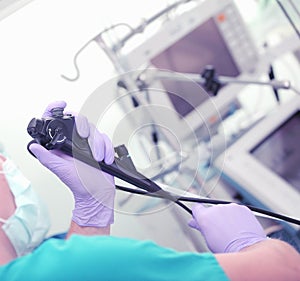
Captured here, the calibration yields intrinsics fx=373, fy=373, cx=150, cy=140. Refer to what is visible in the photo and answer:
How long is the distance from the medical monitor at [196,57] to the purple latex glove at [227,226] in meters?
0.50

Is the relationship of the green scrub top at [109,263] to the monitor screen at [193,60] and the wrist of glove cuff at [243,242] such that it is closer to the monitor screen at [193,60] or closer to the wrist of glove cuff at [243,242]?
the wrist of glove cuff at [243,242]

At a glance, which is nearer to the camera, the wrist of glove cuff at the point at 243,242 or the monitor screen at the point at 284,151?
the wrist of glove cuff at the point at 243,242

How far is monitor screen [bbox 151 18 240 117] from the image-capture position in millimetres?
1517

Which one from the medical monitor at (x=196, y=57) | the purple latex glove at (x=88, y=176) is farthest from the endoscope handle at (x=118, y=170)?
the medical monitor at (x=196, y=57)

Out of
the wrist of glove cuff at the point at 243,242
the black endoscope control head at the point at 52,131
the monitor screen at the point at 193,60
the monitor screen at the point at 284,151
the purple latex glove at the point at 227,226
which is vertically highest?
the black endoscope control head at the point at 52,131

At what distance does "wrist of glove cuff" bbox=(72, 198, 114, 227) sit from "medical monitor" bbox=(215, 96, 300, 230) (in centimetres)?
53

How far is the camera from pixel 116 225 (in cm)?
175

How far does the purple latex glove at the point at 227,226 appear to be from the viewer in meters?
0.90

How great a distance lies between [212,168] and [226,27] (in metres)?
0.64

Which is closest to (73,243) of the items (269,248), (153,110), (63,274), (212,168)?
(63,274)

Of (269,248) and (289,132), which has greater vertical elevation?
(269,248)

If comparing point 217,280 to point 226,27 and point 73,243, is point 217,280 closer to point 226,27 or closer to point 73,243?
point 73,243

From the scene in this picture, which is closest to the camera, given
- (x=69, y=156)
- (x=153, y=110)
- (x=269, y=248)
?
(x=269, y=248)

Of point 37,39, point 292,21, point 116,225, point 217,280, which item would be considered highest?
point 37,39
